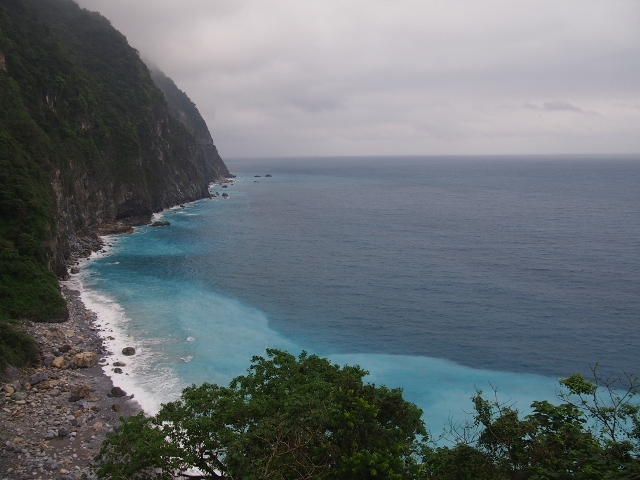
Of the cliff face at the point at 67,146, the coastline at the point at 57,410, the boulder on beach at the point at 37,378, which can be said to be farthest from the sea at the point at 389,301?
the cliff face at the point at 67,146

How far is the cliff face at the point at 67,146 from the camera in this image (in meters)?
47.8

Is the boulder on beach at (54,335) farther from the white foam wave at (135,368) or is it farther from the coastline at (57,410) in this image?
the white foam wave at (135,368)

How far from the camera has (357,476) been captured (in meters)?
15.5

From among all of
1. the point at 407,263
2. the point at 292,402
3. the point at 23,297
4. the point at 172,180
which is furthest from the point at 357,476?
the point at 172,180

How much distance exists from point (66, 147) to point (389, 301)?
181ft

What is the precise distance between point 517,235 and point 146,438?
266 ft

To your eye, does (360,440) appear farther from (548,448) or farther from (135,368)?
(135,368)

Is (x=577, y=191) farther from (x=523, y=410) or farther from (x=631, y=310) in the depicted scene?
(x=523, y=410)

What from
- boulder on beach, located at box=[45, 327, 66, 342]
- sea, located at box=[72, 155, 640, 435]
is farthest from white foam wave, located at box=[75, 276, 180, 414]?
boulder on beach, located at box=[45, 327, 66, 342]

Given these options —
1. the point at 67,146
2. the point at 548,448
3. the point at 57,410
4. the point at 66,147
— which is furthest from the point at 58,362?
the point at 67,146

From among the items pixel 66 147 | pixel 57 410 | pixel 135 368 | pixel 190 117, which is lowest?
pixel 135 368

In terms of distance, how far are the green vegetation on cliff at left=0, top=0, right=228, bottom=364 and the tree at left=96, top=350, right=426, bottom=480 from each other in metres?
19.9

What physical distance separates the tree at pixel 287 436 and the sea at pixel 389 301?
14586 millimetres

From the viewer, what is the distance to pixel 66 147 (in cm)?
7075
